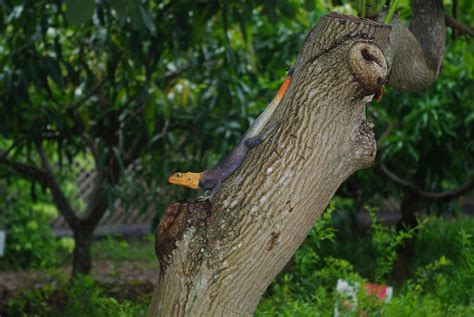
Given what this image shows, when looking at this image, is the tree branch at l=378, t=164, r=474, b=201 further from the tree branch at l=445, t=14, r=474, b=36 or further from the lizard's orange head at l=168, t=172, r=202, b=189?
the lizard's orange head at l=168, t=172, r=202, b=189

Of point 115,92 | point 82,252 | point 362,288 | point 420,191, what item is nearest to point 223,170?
point 362,288

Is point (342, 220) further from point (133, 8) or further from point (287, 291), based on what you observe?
point (133, 8)

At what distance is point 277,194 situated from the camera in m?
2.08

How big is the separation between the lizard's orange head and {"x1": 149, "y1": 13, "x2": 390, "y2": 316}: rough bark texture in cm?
5

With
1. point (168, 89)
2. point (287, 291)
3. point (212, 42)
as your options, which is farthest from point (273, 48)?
point (287, 291)

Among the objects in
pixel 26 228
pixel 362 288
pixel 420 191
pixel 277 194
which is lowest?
pixel 26 228

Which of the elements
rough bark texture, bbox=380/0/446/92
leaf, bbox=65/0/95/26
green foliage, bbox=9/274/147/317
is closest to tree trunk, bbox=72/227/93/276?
green foliage, bbox=9/274/147/317

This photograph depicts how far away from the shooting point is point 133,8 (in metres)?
2.54

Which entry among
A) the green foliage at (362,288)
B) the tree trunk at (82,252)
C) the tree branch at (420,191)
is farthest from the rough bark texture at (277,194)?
the tree branch at (420,191)

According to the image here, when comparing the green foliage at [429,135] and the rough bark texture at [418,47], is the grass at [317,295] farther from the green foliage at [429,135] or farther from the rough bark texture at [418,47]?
the green foliage at [429,135]

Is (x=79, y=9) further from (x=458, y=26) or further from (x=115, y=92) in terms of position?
(x=115, y=92)

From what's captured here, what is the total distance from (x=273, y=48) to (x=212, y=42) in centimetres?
69

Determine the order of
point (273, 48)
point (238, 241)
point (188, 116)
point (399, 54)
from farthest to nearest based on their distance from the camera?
point (273, 48) → point (188, 116) → point (399, 54) → point (238, 241)

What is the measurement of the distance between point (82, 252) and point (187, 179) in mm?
3439
